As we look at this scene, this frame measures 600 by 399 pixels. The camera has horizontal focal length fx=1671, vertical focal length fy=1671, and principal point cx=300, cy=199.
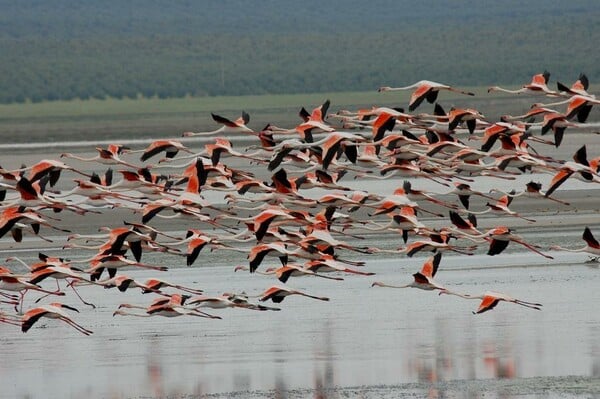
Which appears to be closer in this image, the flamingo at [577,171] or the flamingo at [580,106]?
the flamingo at [577,171]

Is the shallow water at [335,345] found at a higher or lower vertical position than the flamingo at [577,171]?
lower

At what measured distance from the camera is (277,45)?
10181 centimetres

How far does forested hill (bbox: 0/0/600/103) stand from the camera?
285ft

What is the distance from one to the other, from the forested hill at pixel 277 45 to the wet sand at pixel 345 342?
6137 cm

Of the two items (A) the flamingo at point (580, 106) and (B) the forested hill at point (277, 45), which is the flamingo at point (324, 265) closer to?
(A) the flamingo at point (580, 106)

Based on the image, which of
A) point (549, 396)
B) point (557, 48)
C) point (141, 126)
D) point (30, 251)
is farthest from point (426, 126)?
point (557, 48)

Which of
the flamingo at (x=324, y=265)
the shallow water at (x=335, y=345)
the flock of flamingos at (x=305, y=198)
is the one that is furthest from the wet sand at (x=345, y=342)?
the flamingo at (x=324, y=265)

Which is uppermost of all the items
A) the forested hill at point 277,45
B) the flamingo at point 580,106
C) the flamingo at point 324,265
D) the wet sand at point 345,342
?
the flamingo at point 580,106

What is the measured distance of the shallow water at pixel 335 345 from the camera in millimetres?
14695

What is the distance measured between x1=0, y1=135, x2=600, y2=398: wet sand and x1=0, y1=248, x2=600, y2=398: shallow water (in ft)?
0.06

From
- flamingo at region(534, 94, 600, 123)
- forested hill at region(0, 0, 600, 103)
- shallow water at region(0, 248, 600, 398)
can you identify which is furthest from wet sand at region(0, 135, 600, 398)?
forested hill at region(0, 0, 600, 103)

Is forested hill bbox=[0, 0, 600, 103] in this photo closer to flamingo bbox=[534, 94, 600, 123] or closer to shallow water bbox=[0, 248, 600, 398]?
shallow water bbox=[0, 248, 600, 398]

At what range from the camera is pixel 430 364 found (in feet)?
50.1

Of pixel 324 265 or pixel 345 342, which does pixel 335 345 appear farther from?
pixel 324 265
